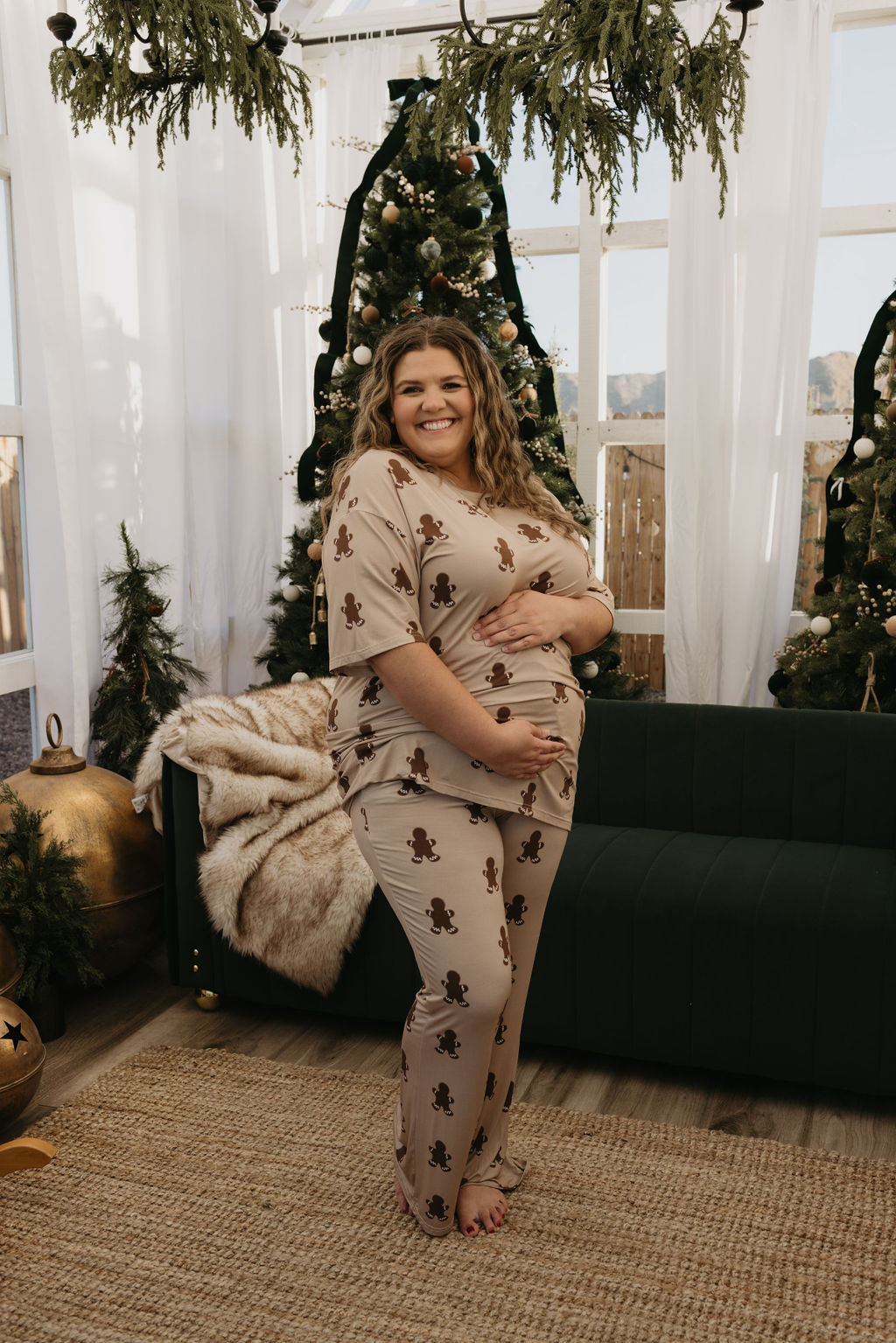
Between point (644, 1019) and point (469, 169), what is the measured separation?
2.77 m

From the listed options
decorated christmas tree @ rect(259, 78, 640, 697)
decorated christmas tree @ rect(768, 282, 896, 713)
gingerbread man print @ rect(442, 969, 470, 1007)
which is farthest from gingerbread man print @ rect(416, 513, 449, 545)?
decorated christmas tree @ rect(259, 78, 640, 697)

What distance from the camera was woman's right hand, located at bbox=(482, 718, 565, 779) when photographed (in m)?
1.78

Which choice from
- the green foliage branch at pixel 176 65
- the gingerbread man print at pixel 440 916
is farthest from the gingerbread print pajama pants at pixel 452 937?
the green foliage branch at pixel 176 65

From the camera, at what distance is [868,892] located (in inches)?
100

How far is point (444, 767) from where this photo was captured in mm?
1810

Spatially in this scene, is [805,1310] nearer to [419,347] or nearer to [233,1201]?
[233,1201]

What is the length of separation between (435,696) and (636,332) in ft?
10.4

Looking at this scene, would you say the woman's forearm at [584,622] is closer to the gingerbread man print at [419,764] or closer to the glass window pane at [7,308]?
the gingerbread man print at [419,764]

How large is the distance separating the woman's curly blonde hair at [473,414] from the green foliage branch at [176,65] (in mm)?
376

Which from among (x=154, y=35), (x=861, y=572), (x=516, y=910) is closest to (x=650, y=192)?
(x=861, y=572)

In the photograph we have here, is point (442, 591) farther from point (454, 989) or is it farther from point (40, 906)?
point (40, 906)

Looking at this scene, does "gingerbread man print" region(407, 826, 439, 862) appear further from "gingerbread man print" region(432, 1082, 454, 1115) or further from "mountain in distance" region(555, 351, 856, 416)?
"mountain in distance" region(555, 351, 856, 416)

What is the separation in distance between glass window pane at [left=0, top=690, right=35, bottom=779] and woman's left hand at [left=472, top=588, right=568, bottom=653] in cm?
242

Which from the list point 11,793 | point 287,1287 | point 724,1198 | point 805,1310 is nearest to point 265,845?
point 11,793
